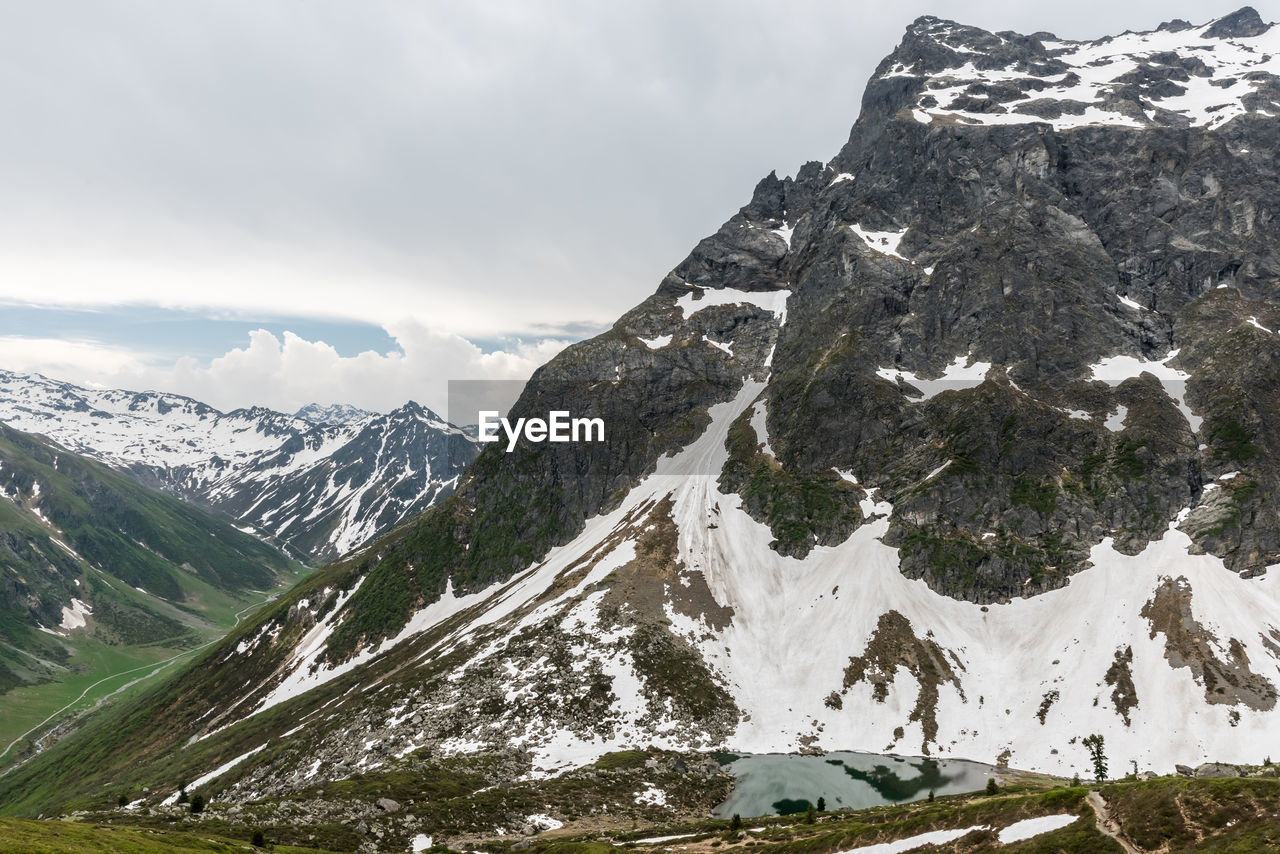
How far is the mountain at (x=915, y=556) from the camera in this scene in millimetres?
99500

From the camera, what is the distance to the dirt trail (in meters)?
30.6

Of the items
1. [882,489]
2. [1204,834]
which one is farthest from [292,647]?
[1204,834]

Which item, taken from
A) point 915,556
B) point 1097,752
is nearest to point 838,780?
point 1097,752

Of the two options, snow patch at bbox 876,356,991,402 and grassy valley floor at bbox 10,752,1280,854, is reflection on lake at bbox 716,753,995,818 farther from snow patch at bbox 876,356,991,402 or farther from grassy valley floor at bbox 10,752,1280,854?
snow patch at bbox 876,356,991,402

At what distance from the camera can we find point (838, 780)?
8688 cm

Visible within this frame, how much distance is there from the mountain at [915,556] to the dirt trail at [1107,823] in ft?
225

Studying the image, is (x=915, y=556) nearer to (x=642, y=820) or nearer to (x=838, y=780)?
(x=838, y=780)

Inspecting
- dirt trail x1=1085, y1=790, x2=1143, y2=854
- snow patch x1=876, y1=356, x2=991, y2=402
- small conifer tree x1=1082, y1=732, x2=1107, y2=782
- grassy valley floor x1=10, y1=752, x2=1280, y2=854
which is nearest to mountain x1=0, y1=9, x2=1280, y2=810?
snow patch x1=876, y1=356, x2=991, y2=402

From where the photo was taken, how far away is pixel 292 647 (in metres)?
185

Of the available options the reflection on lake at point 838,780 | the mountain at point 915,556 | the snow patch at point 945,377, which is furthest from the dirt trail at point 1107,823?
the snow patch at point 945,377

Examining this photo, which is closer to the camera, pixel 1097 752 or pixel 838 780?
pixel 1097 752

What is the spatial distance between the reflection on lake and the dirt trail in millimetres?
46903

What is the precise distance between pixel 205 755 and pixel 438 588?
66617 mm

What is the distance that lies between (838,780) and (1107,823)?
2417 inches
